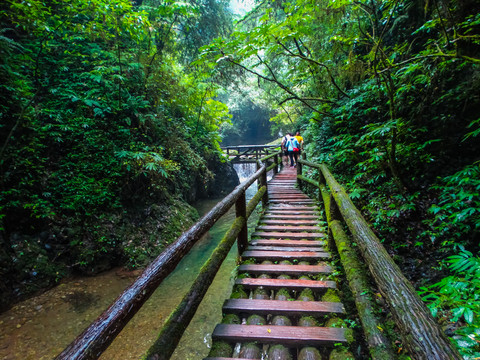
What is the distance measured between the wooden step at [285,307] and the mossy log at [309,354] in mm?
391

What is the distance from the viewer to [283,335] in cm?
193

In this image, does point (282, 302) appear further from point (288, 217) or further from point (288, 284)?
point (288, 217)

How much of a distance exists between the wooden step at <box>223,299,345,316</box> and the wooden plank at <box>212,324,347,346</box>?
0.21 m

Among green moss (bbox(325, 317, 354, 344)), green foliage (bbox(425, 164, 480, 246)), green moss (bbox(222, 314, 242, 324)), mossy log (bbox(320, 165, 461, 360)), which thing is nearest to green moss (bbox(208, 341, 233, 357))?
green moss (bbox(222, 314, 242, 324))

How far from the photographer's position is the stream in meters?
3.51

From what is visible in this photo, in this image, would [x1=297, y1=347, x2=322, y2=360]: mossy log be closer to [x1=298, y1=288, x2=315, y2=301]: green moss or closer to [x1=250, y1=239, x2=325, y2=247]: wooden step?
[x1=298, y1=288, x2=315, y2=301]: green moss

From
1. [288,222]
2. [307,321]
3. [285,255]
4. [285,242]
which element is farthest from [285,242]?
[307,321]

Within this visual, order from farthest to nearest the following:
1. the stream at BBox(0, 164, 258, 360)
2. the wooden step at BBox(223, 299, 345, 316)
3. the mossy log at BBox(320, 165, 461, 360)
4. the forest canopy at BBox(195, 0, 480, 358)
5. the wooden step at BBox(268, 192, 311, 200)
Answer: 1. the wooden step at BBox(268, 192, 311, 200)
2. the stream at BBox(0, 164, 258, 360)
3. the forest canopy at BBox(195, 0, 480, 358)
4. the wooden step at BBox(223, 299, 345, 316)
5. the mossy log at BBox(320, 165, 461, 360)

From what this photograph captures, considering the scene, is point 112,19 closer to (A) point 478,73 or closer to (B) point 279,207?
(B) point 279,207

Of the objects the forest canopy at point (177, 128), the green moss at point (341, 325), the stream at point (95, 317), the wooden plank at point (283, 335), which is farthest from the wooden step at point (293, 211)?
the wooden plank at point (283, 335)

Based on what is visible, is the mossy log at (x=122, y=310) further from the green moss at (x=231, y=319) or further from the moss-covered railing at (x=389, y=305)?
the moss-covered railing at (x=389, y=305)

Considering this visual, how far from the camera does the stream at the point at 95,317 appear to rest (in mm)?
3506

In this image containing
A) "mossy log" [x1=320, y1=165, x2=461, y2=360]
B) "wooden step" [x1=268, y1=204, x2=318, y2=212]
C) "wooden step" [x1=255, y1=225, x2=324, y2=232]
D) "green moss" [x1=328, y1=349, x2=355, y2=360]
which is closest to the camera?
"mossy log" [x1=320, y1=165, x2=461, y2=360]

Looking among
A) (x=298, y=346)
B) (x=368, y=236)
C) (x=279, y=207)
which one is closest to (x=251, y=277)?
(x=298, y=346)
